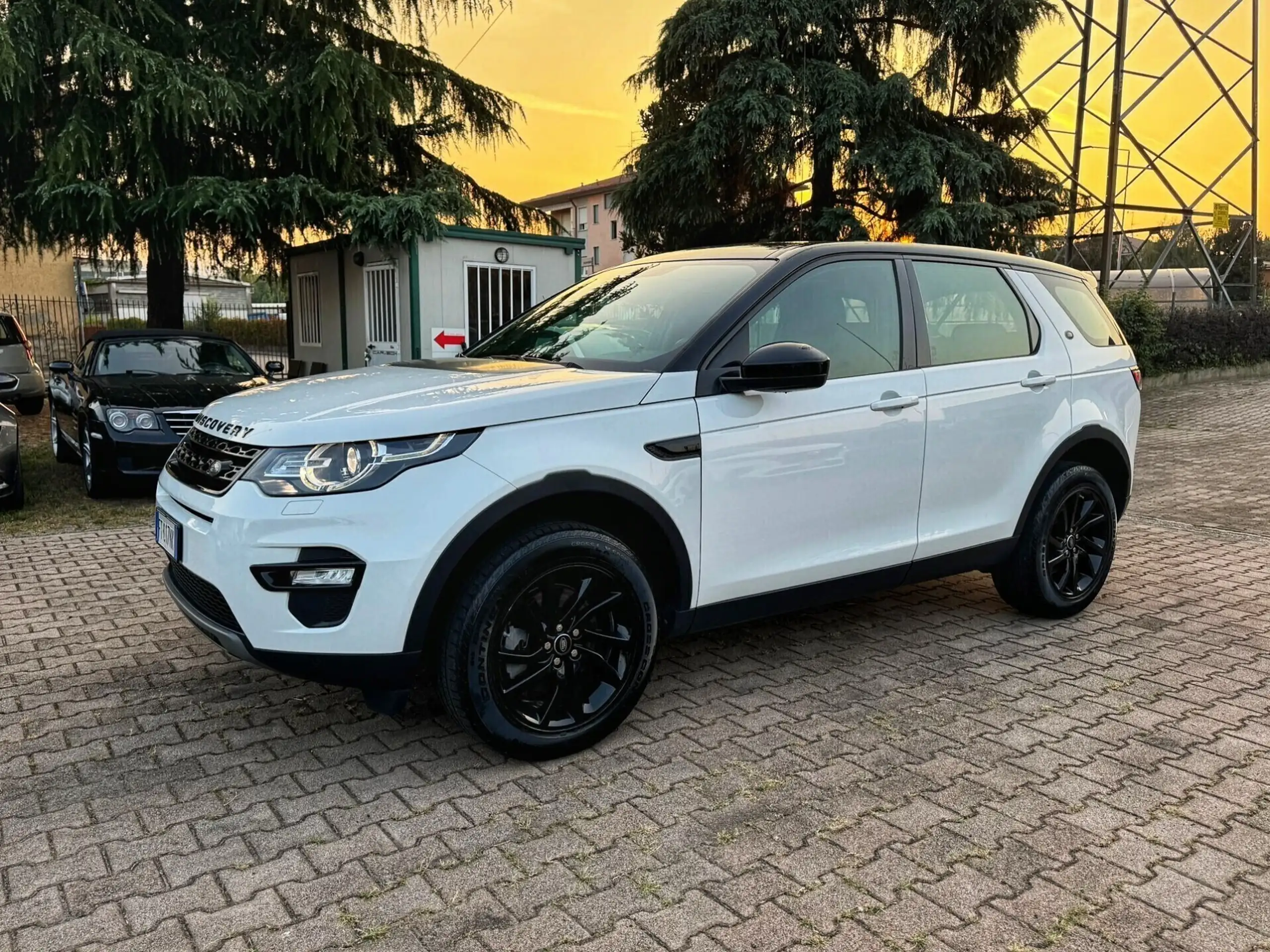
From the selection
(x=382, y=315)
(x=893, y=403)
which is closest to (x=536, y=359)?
(x=893, y=403)

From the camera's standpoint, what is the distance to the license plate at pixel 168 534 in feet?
11.2

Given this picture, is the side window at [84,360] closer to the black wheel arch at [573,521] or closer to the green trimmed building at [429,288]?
the green trimmed building at [429,288]

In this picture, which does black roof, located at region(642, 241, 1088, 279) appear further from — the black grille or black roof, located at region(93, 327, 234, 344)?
black roof, located at region(93, 327, 234, 344)

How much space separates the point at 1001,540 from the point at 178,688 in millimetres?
3719

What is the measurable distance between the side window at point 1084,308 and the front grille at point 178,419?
6396 millimetres

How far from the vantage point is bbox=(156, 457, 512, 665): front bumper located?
9.70 ft

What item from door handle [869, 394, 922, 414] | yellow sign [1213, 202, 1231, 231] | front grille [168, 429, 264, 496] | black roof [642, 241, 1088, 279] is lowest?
front grille [168, 429, 264, 496]

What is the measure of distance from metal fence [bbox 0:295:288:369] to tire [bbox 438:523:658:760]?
15.2m

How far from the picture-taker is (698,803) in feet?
10.2

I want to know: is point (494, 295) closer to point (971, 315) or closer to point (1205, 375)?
point (971, 315)

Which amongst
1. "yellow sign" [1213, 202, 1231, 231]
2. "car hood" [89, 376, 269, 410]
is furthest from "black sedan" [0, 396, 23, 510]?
"yellow sign" [1213, 202, 1231, 231]

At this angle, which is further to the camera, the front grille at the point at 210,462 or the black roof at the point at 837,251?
the black roof at the point at 837,251

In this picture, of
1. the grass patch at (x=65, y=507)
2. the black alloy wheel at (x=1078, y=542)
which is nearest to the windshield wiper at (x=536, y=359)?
the black alloy wheel at (x=1078, y=542)

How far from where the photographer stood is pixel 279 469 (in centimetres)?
303
